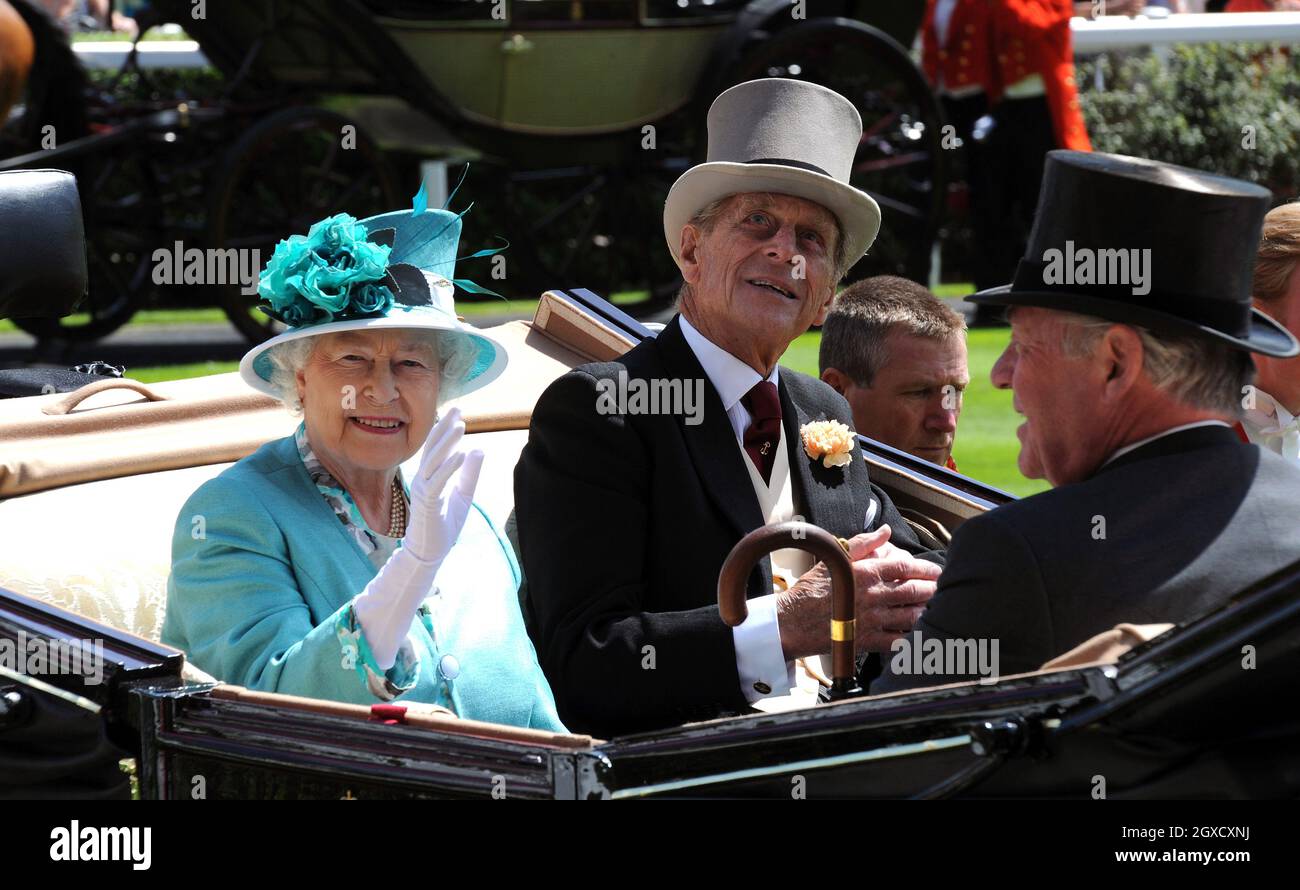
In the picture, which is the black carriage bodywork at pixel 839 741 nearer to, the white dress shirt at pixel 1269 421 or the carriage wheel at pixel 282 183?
the white dress shirt at pixel 1269 421

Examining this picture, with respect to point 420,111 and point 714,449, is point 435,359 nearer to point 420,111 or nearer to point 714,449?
point 714,449

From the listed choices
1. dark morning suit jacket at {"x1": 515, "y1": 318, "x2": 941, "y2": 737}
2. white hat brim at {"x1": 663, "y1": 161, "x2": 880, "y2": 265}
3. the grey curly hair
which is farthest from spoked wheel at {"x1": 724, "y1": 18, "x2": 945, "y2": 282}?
dark morning suit jacket at {"x1": 515, "y1": 318, "x2": 941, "y2": 737}

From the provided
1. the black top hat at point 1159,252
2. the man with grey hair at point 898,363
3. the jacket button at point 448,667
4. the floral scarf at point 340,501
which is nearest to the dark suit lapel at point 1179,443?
the black top hat at point 1159,252

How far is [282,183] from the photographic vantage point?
7746 mm

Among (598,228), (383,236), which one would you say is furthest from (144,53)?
(383,236)

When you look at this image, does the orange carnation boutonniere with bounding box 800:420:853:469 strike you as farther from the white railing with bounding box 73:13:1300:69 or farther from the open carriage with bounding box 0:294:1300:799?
the white railing with bounding box 73:13:1300:69

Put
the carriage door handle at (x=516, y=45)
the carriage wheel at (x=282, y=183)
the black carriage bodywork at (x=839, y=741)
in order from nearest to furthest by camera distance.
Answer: the black carriage bodywork at (x=839, y=741) → the carriage wheel at (x=282, y=183) → the carriage door handle at (x=516, y=45)

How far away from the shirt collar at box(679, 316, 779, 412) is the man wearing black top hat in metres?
0.77

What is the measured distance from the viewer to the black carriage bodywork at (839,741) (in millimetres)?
1826

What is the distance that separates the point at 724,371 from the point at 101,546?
1.07m

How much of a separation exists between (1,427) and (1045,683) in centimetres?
207

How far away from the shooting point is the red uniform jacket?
774 cm

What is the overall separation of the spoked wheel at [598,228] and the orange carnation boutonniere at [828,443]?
5.25 metres

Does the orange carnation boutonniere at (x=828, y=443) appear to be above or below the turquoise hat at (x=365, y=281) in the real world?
below
